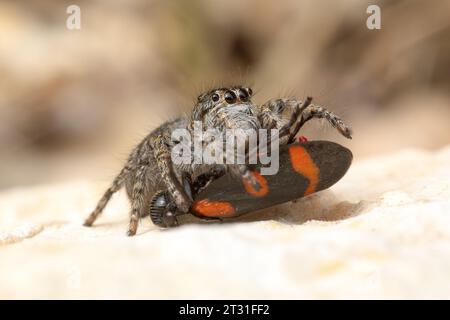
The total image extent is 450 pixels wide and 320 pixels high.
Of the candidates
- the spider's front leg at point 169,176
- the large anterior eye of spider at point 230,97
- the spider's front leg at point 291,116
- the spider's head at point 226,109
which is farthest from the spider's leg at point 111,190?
the spider's front leg at point 291,116

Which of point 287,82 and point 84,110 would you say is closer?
point 287,82

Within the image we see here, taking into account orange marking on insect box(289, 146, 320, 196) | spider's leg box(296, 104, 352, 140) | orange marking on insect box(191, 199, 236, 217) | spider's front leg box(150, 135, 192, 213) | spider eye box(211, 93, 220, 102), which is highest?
spider eye box(211, 93, 220, 102)

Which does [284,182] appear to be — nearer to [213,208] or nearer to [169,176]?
[213,208]

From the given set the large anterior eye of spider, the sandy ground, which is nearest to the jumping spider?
the large anterior eye of spider

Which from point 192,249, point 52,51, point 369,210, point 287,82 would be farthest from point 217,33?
point 192,249

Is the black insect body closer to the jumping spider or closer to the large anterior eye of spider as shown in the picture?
the jumping spider

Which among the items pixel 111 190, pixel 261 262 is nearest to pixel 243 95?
pixel 111 190

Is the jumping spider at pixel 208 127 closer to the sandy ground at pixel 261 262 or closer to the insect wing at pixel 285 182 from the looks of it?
the insect wing at pixel 285 182
